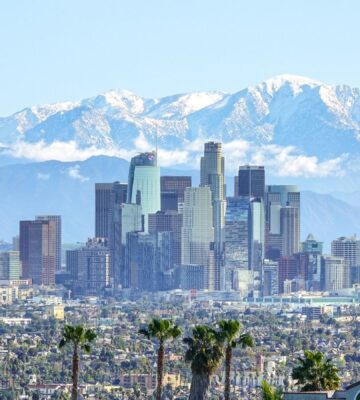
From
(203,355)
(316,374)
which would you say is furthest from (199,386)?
(316,374)

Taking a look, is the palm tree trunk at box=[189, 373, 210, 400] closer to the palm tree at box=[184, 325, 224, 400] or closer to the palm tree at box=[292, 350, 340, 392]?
the palm tree at box=[184, 325, 224, 400]

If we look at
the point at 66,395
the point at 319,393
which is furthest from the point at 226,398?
the point at 66,395

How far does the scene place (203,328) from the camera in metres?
93.2

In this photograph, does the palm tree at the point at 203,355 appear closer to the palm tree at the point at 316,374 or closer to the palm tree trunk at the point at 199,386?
the palm tree trunk at the point at 199,386

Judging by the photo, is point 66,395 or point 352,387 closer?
point 352,387

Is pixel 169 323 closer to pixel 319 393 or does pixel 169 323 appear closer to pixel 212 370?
pixel 212 370

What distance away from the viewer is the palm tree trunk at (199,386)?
291 ft

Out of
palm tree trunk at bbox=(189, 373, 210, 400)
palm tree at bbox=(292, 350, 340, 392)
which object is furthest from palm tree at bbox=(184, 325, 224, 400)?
palm tree at bbox=(292, 350, 340, 392)

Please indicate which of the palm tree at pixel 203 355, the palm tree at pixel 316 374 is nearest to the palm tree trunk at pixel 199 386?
the palm tree at pixel 203 355

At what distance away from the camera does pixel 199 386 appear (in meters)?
89.8

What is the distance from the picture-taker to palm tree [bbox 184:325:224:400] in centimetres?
9088

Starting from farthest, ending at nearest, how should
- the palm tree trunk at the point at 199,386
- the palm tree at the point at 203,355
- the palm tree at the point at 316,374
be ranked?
the palm tree at the point at 316,374 → the palm tree at the point at 203,355 → the palm tree trunk at the point at 199,386

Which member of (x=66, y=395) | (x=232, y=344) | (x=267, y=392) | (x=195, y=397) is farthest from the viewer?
(x=66, y=395)

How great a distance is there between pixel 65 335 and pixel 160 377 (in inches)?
197
